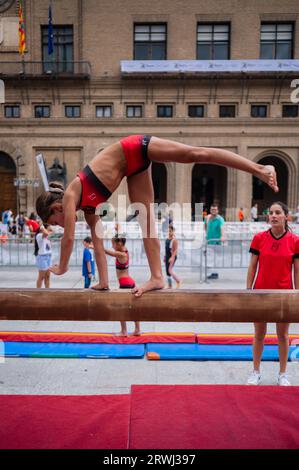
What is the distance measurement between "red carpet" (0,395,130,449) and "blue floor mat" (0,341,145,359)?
178 centimetres

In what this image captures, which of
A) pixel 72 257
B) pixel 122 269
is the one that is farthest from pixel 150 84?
pixel 122 269

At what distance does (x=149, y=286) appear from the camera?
9.20 ft

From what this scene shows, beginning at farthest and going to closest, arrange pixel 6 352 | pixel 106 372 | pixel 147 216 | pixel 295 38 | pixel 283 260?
pixel 295 38 < pixel 6 352 < pixel 106 372 < pixel 283 260 < pixel 147 216

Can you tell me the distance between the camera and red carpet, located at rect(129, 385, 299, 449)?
9.27 ft

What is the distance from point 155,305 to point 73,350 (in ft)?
10.3

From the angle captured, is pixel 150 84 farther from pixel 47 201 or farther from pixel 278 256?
pixel 47 201

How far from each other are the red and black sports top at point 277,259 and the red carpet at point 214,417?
106 centimetres

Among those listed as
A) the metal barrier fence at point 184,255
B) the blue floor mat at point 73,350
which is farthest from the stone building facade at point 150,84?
the blue floor mat at point 73,350

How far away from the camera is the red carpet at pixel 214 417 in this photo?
282 cm

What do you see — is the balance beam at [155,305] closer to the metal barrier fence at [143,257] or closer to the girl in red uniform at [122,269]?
the girl in red uniform at [122,269]
